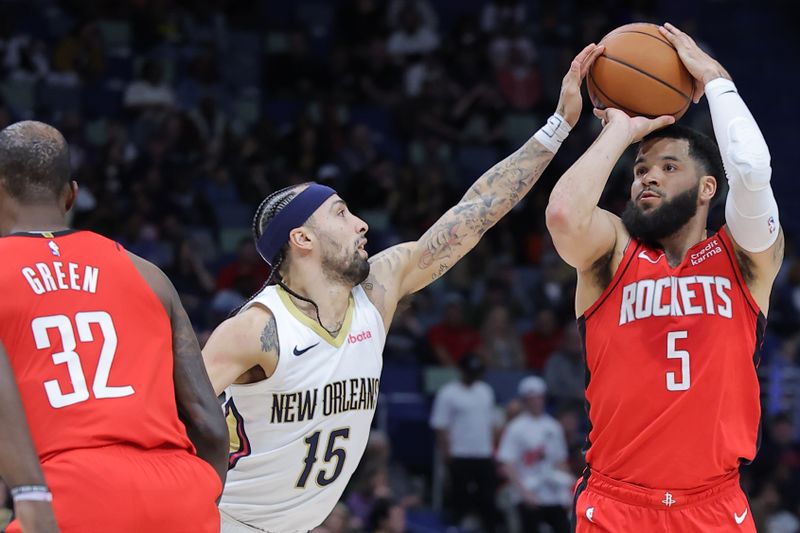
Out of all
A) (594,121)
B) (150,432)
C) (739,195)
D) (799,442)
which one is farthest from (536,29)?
(150,432)

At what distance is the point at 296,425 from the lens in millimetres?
5316

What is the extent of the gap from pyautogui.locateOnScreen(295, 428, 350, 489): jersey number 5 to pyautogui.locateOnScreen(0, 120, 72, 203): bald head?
1.70m

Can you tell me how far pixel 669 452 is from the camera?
16.7 feet

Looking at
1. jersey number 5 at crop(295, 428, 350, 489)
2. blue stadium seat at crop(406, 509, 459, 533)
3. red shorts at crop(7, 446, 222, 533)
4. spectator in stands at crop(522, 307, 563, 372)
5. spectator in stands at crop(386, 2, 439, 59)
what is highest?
spectator in stands at crop(386, 2, 439, 59)

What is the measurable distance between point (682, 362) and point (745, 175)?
2.61ft

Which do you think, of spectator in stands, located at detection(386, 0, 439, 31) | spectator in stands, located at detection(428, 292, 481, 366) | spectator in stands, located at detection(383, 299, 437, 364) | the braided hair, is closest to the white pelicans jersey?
the braided hair

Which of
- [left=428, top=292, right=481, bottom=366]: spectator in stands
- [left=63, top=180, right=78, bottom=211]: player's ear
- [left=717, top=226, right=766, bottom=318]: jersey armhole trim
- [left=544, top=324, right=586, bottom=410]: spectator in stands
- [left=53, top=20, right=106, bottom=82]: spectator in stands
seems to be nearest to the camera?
[left=63, top=180, right=78, bottom=211]: player's ear

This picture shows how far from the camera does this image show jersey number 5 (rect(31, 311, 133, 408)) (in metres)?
3.94

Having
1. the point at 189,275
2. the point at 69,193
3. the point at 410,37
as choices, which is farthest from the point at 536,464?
the point at 69,193

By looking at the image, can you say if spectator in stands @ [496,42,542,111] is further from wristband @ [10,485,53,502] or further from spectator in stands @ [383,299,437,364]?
wristband @ [10,485,53,502]

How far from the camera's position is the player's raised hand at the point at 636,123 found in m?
5.36

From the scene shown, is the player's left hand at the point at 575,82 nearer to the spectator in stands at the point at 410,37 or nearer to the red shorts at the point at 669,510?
the red shorts at the point at 669,510

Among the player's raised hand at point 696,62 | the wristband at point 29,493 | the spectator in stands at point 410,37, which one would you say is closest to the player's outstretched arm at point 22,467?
the wristband at point 29,493

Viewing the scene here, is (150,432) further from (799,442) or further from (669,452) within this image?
(799,442)
